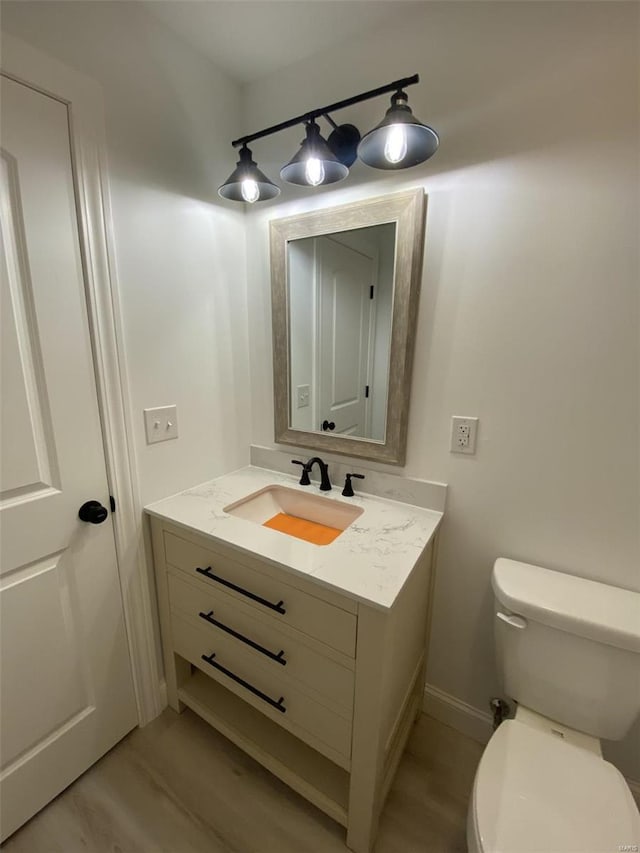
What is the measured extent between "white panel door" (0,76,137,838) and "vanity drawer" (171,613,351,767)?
0.93 ft

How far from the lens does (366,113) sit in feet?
3.90

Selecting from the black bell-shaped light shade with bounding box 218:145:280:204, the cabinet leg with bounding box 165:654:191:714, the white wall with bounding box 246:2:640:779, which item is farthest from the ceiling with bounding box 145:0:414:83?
the cabinet leg with bounding box 165:654:191:714

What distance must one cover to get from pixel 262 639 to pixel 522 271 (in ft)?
4.41

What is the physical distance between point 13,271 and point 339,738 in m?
1.51

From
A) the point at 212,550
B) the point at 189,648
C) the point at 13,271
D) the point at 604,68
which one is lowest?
the point at 189,648

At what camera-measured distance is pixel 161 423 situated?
1.29 meters

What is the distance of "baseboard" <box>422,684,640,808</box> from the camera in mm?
1348

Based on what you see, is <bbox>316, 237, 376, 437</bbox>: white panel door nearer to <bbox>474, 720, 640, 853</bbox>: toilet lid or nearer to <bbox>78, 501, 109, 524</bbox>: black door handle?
<bbox>78, 501, 109, 524</bbox>: black door handle

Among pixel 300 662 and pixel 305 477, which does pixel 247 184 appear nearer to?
pixel 305 477

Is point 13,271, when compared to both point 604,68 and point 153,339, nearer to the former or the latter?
point 153,339

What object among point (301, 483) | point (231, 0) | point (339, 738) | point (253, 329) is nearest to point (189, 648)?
point (339, 738)

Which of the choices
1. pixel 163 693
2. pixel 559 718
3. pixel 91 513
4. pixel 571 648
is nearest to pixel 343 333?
pixel 91 513

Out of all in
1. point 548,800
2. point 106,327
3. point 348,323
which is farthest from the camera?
point 348,323

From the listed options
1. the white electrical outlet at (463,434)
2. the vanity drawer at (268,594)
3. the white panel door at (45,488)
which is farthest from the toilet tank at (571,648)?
the white panel door at (45,488)
